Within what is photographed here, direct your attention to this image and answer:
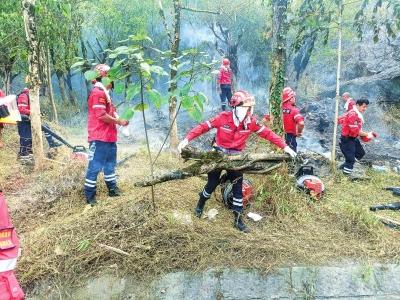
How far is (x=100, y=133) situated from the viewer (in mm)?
5648

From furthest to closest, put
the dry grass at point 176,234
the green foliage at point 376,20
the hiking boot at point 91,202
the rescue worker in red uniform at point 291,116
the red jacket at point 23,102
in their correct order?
1. the red jacket at point 23,102
2. the rescue worker in red uniform at point 291,116
3. the green foliage at point 376,20
4. the hiking boot at point 91,202
5. the dry grass at point 176,234

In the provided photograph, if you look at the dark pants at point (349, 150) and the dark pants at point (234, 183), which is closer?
the dark pants at point (234, 183)

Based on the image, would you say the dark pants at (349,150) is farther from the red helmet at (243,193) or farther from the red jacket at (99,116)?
the red jacket at (99,116)

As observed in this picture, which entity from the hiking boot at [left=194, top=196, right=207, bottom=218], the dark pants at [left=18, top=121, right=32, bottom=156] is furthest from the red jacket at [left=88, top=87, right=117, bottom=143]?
the dark pants at [left=18, top=121, right=32, bottom=156]

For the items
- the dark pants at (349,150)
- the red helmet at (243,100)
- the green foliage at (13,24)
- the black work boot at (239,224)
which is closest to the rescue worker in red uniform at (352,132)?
the dark pants at (349,150)

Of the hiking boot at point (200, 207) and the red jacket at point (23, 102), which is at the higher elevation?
the red jacket at point (23, 102)

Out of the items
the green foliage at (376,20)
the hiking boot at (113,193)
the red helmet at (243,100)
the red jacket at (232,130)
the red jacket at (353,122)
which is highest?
the green foliage at (376,20)

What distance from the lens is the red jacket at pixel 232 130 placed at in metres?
5.16

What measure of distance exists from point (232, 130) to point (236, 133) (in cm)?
7

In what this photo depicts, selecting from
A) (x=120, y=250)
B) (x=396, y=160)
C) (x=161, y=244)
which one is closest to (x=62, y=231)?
(x=120, y=250)

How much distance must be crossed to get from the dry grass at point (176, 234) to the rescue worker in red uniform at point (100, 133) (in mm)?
404

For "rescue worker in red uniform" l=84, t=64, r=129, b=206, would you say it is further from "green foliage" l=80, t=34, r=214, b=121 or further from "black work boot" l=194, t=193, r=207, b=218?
"black work boot" l=194, t=193, r=207, b=218

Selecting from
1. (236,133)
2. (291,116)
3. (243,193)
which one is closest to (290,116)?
(291,116)

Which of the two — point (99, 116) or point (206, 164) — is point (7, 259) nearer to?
point (206, 164)
